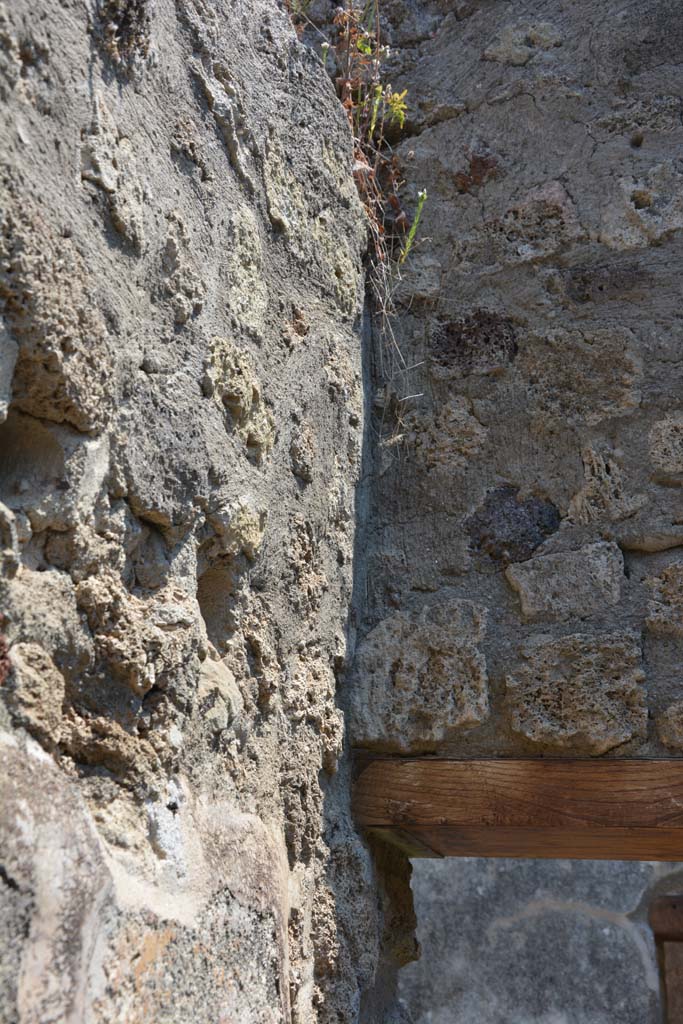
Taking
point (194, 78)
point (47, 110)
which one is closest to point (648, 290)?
point (194, 78)

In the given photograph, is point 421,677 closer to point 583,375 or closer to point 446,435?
point 446,435

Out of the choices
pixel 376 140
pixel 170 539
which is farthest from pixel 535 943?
pixel 170 539

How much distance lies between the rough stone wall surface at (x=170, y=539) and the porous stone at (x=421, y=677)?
8cm

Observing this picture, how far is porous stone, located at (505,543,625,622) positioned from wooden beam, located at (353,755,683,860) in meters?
0.28

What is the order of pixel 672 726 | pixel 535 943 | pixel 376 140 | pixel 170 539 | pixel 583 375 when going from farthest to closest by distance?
1. pixel 535 943
2. pixel 376 140
3. pixel 583 375
4. pixel 672 726
5. pixel 170 539

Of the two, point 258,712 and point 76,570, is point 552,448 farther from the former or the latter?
point 76,570

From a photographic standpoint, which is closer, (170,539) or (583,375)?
(170,539)

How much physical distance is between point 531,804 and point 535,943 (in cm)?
329

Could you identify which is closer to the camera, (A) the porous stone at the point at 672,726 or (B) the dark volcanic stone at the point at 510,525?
(A) the porous stone at the point at 672,726

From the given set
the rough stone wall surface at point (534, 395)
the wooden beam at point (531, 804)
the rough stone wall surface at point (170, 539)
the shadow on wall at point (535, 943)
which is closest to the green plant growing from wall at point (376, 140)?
the rough stone wall surface at point (534, 395)

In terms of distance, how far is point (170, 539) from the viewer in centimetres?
128

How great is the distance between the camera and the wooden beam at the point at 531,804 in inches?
65.0

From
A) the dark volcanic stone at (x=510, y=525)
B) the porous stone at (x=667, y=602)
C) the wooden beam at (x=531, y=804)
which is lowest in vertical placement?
the wooden beam at (x=531, y=804)

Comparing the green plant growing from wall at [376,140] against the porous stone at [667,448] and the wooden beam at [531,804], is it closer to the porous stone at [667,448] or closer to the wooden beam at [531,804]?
the porous stone at [667,448]
